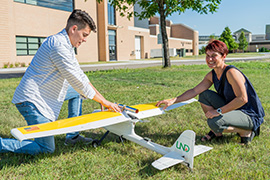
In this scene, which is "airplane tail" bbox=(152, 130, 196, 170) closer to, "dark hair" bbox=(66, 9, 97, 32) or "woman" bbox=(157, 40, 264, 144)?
"woman" bbox=(157, 40, 264, 144)

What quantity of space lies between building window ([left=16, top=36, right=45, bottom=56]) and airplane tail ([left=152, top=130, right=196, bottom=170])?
28.8 meters

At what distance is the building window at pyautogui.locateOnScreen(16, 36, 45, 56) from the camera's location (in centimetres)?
2778

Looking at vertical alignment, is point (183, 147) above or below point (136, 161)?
above

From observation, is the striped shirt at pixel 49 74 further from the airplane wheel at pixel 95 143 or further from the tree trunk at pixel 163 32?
the tree trunk at pixel 163 32

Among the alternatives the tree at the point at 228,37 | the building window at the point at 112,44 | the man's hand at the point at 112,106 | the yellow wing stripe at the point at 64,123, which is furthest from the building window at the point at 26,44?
the tree at the point at 228,37

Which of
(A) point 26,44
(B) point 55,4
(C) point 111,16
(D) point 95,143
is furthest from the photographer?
(C) point 111,16

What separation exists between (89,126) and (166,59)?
15885 mm

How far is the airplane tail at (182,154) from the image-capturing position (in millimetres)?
2888

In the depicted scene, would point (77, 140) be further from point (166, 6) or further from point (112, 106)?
point (166, 6)

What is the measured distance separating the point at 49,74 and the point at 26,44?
28242 mm

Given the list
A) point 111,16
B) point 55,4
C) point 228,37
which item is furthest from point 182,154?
point 228,37

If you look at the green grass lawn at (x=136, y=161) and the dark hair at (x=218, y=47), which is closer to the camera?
the green grass lawn at (x=136, y=161)

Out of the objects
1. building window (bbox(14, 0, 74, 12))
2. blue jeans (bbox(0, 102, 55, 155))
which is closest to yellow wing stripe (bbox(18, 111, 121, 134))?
blue jeans (bbox(0, 102, 55, 155))

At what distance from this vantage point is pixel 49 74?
3.35m
